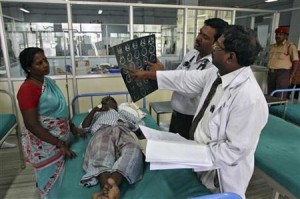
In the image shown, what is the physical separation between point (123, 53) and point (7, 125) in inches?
61.7

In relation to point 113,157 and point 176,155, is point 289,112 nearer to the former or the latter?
point 113,157

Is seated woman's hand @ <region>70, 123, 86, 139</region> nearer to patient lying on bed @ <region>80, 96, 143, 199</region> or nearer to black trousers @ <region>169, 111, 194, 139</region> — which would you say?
patient lying on bed @ <region>80, 96, 143, 199</region>

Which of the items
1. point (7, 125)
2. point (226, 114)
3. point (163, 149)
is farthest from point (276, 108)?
point (7, 125)

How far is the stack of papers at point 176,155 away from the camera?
1.01 metres

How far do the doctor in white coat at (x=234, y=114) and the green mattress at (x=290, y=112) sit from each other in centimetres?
201

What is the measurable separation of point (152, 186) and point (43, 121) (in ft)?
2.80

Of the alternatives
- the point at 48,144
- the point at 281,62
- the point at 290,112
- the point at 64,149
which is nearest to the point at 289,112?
the point at 290,112

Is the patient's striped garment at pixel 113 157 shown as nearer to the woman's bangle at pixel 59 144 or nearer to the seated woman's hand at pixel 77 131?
the woman's bangle at pixel 59 144

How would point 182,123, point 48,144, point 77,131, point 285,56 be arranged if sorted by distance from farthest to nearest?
1. point 285,56
2. point 77,131
3. point 182,123
4. point 48,144

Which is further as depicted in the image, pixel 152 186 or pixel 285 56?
pixel 285 56

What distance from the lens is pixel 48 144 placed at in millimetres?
1634

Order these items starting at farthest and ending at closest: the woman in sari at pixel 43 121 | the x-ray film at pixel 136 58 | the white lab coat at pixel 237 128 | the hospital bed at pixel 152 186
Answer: the x-ray film at pixel 136 58
the woman in sari at pixel 43 121
the hospital bed at pixel 152 186
the white lab coat at pixel 237 128

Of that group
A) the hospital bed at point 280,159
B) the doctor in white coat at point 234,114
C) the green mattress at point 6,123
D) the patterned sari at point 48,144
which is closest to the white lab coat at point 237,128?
the doctor in white coat at point 234,114

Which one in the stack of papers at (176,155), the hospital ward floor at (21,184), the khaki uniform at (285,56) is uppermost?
the khaki uniform at (285,56)
